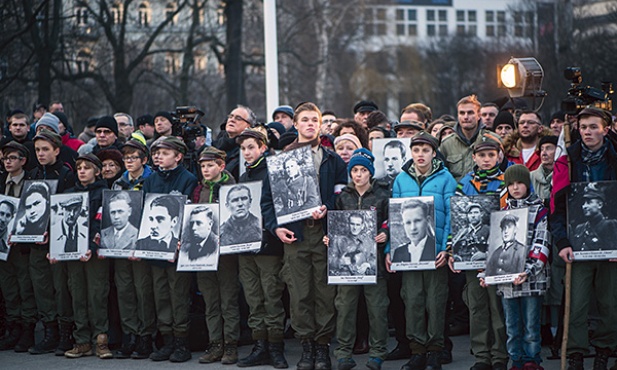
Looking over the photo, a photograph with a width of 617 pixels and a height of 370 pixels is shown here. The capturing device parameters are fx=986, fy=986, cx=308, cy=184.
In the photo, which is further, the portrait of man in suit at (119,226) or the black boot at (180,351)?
the portrait of man in suit at (119,226)

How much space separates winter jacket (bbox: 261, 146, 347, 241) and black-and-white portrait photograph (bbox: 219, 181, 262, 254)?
0.56ft

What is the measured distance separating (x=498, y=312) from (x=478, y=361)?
517 millimetres

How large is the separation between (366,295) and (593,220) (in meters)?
2.21

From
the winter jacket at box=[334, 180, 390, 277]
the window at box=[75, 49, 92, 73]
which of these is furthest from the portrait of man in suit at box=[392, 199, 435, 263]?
the window at box=[75, 49, 92, 73]

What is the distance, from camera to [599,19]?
3416cm

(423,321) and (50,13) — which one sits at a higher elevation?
(50,13)

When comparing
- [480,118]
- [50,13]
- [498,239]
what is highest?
[50,13]

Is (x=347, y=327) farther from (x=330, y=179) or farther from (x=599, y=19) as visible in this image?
(x=599, y=19)

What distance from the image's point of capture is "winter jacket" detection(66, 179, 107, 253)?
1046 centimetres

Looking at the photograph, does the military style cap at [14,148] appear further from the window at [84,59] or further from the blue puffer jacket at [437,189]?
the window at [84,59]

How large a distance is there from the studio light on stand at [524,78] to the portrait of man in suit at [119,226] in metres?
4.51

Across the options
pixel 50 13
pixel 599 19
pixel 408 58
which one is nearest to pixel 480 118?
pixel 50 13

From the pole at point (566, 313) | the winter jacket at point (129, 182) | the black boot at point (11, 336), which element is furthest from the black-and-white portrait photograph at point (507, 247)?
the black boot at point (11, 336)

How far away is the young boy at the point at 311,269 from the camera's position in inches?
373
